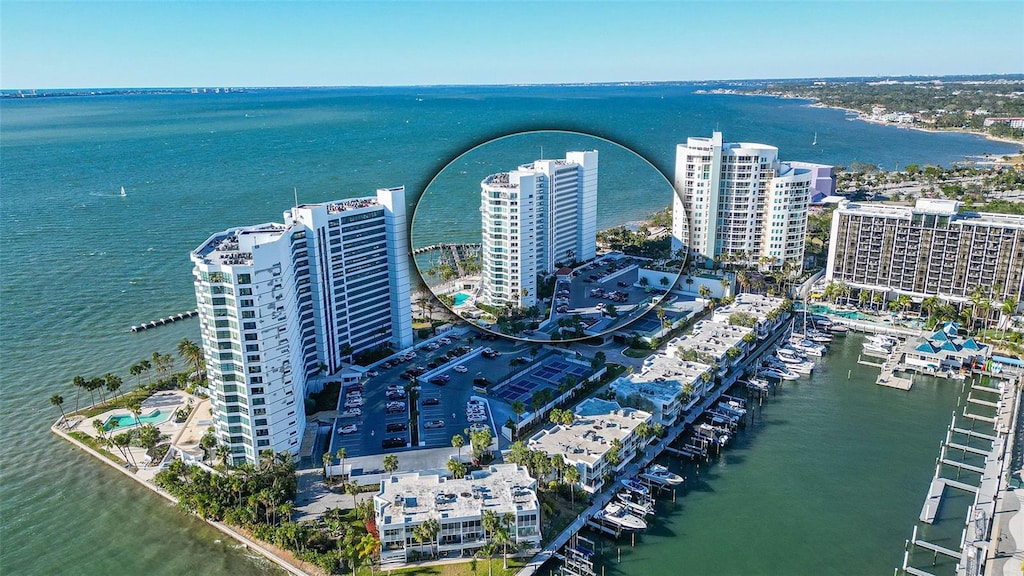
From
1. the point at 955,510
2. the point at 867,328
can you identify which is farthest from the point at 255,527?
the point at 867,328

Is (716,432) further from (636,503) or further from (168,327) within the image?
(168,327)

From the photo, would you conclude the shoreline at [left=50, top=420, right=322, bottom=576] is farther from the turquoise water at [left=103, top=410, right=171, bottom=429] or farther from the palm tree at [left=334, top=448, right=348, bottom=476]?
the palm tree at [left=334, top=448, right=348, bottom=476]

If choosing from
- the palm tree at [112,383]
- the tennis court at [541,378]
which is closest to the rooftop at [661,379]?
the tennis court at [541,378]

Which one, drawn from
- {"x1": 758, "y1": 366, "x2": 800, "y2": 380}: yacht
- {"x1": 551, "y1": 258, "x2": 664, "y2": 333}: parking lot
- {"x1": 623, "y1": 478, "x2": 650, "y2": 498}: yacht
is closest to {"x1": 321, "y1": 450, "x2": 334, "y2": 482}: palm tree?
{"x1": 623, "y1": 478, "x2": 650, "y2": 498}: yacht

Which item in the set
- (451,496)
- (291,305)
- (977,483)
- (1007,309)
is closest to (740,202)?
(1007,309)

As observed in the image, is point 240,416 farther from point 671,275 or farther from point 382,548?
point 671,275
